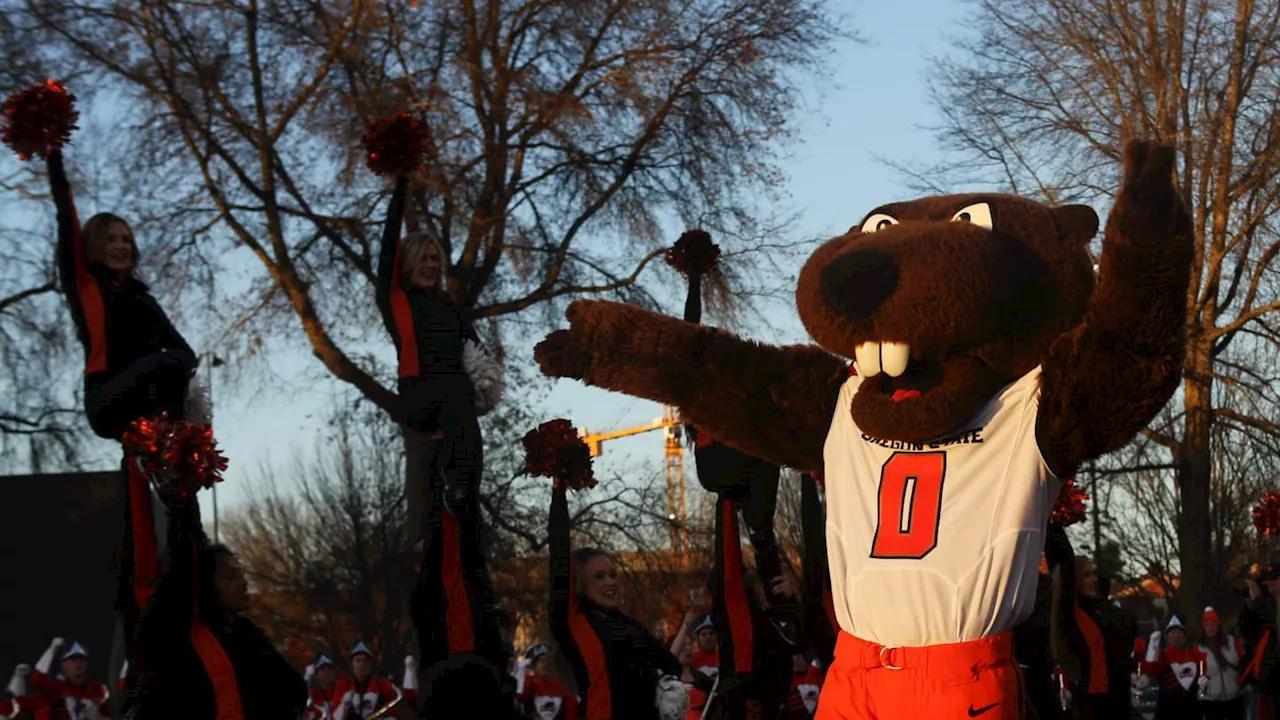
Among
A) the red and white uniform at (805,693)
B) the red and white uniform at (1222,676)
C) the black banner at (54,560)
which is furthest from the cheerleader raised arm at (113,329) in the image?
the black banner at (54,560)

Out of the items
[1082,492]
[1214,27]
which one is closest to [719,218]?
[1214,27]

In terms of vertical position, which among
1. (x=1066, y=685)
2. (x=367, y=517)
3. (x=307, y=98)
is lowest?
(x=1066, y=685)

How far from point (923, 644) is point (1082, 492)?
4.24 metres

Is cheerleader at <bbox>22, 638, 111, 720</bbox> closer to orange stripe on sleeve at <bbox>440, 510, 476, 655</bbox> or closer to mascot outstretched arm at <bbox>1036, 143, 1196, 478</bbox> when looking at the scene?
orange stripe on sleeve at <bbox>440, 510, 476, 655</bbox>

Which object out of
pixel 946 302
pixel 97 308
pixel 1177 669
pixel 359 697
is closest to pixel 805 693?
pixel 359 697

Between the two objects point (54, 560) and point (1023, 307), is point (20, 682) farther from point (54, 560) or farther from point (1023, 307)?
point (54, 560)

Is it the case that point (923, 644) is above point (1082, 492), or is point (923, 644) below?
below

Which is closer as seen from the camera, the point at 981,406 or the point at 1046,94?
the point at 981,406

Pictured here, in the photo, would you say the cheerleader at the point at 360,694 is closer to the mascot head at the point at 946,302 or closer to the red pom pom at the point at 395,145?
the red pom pom at the point at 395,145

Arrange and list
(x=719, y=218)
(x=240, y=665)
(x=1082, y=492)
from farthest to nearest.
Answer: (x=719, y=218), (x=1082, y=492), (x=240, y=665)

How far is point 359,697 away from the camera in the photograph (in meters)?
14.3

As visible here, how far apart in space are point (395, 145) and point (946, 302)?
3.33m

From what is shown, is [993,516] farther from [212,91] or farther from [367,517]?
[367,517]

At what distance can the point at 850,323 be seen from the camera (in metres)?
4.85
